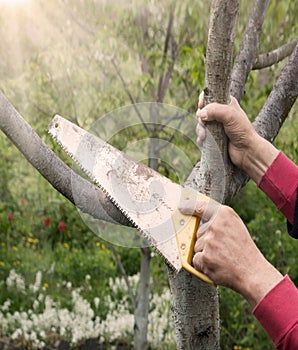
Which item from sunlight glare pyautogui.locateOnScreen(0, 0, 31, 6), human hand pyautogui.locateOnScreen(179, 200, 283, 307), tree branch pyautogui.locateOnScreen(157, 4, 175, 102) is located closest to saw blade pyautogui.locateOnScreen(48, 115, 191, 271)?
human hand pyautogui.locateOnScreen(179, 200, 283, 307)

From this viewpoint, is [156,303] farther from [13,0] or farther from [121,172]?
[121,172]

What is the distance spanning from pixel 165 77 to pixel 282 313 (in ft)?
8.43

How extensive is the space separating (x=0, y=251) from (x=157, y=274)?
183 cm

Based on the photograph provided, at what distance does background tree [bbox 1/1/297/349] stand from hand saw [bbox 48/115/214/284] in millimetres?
68

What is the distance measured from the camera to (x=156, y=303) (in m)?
5.07

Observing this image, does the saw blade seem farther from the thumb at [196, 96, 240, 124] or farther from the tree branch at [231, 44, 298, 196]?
the tree branch at [231, 44, 298, 196]

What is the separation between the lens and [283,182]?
212cm

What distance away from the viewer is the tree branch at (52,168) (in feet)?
5.67

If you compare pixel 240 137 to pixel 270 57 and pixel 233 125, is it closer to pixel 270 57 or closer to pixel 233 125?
pixel 233 125

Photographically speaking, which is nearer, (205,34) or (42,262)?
(205,34)

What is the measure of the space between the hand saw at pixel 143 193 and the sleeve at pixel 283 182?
0.50 metres

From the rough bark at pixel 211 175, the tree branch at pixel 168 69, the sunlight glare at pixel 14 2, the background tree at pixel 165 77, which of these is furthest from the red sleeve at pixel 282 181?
the sunlight glare at pixel 14 2

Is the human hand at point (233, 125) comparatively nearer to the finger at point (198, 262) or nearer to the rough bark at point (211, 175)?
the rough bark at point (211, 175)

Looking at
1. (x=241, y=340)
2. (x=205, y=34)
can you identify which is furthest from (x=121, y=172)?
(x=241, y=340)
